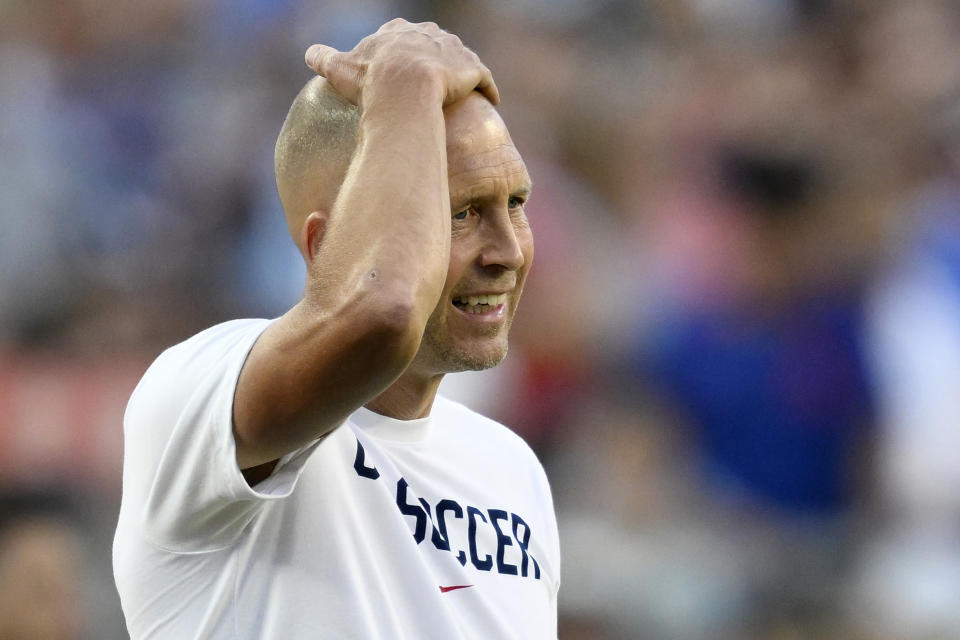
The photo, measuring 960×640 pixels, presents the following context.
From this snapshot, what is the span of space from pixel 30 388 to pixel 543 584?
3.38 metres

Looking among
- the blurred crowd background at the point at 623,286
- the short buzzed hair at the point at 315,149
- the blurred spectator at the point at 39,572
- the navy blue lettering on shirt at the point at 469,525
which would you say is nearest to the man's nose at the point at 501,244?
the short buzzed hair at the point at 315,149

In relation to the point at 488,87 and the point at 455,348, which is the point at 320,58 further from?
the point at 455,348

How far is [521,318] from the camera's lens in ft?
18.7

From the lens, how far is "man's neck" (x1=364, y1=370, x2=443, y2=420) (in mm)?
2555

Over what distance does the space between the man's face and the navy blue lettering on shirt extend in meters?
0.28

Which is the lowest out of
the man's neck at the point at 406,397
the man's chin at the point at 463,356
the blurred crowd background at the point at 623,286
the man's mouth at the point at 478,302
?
the man's neck at the point at 406,397

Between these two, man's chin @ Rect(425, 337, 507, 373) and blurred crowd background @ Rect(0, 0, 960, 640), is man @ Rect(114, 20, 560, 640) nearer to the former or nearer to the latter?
man's chin @ Rect(425, 337, 507, 373)

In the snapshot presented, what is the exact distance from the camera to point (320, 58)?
7.14ft

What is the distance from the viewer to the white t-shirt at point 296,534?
75.7 inches

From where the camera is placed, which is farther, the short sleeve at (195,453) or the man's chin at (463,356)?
the man's chin at (463,356)

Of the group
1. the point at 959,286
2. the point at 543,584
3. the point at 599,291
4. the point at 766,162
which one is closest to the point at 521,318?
the point at 599,291

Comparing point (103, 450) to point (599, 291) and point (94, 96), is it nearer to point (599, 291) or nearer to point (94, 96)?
point (94, 96)

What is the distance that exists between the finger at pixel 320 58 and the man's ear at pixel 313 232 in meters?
0.33

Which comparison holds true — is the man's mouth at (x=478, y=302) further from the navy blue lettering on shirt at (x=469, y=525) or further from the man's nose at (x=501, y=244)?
the navy blue lettering on shirt at (x=469, y=525)
